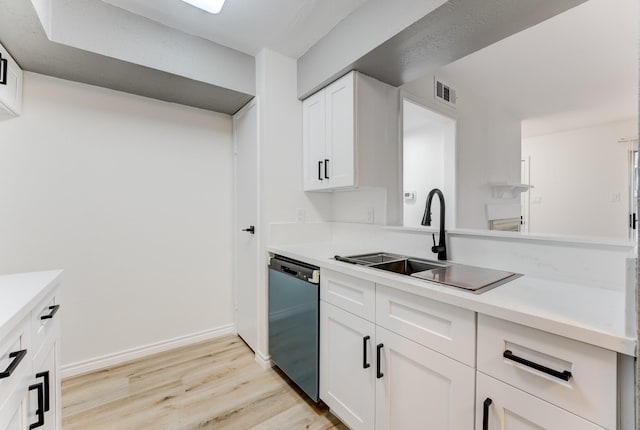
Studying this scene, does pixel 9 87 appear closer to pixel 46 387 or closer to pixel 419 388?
pixel 46 387

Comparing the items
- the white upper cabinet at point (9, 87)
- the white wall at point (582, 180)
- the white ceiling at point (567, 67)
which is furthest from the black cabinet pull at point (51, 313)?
the white wall at point (582, 180)

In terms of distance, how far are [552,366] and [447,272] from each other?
59 cm

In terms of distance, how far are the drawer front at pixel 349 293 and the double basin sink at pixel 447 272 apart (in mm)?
129

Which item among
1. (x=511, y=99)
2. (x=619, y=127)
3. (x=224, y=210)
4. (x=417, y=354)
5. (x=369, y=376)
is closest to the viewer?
(x=417, y=354)

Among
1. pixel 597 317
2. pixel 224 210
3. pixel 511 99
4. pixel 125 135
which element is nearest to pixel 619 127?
pixel 511 99

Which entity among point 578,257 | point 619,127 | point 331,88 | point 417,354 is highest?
point 619,127

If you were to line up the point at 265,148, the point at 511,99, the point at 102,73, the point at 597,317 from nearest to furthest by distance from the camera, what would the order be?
1. the point at 597,317
2. the point at 102,73
3. the point at 265,148
4. the point at 511,99

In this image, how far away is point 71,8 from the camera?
1528 mm

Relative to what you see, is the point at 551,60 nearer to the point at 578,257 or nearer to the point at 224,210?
the point at 578,257

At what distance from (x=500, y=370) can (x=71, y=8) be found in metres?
2.67

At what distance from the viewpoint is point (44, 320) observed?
1.08m

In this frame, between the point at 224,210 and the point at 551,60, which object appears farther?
the point at 224,210

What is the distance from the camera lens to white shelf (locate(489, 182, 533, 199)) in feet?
9.89

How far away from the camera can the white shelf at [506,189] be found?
3016 millimetres
